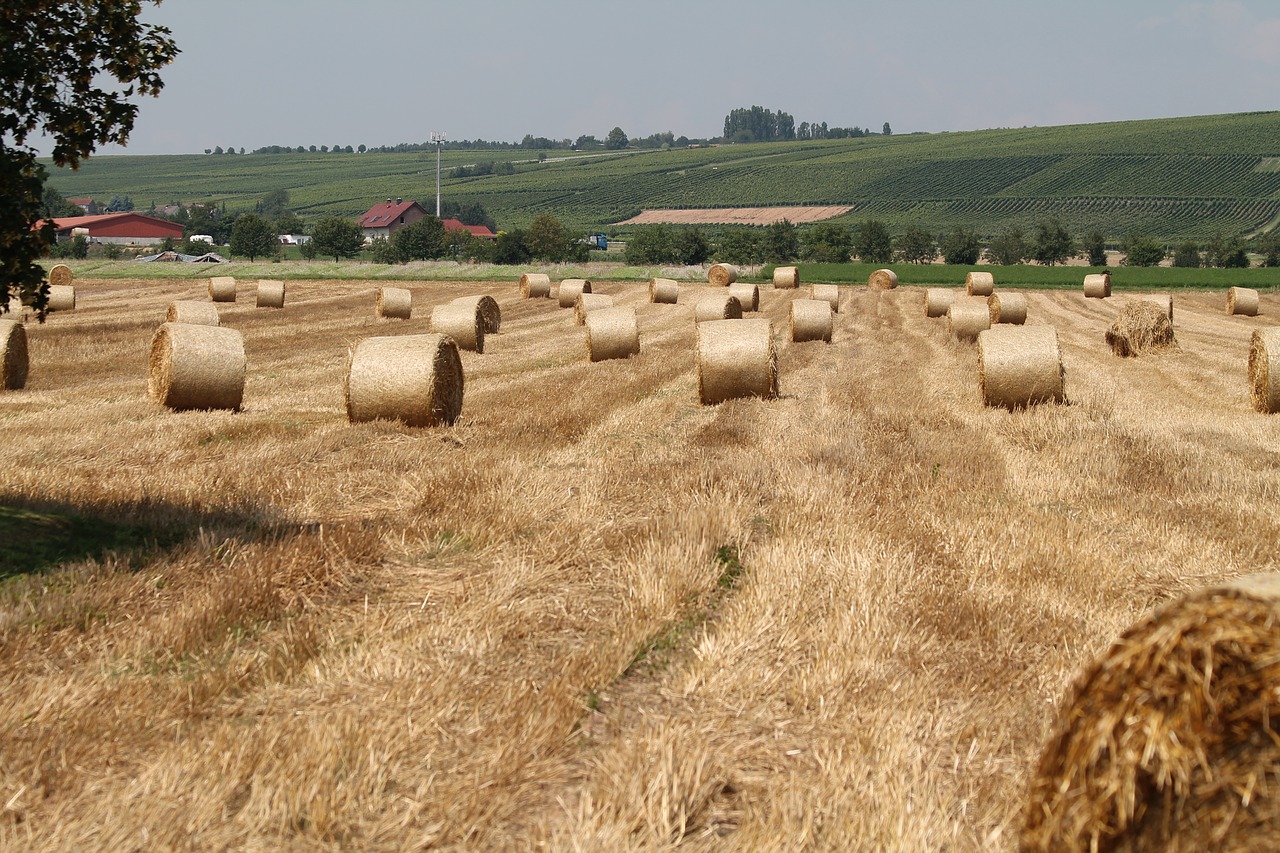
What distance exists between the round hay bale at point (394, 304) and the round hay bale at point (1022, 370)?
2340 centimetres

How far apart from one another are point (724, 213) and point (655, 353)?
133410 millimetres

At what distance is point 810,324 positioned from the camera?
26547 millimetres

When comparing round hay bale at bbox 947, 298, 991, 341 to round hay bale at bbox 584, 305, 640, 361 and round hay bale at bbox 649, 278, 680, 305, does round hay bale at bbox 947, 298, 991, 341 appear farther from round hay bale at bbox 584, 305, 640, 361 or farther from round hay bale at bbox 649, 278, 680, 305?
round hay bale at bbox 649, 278, 680, 305

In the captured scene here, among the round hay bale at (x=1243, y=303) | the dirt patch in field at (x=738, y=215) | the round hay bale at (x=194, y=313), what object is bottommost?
the round hay bale at (x=1243, y=303)

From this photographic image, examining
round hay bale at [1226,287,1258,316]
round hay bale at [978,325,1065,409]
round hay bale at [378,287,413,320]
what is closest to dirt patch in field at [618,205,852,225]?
round hay bale at [1226,287,1258,316]

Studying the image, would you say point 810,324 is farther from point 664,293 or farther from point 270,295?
point 270,295

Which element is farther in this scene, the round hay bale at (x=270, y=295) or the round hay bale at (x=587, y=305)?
the round hay bale at (x=270, y=295)

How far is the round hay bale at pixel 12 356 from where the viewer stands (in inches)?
688

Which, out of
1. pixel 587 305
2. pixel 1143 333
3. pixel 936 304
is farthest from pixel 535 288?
pixel 1143 333

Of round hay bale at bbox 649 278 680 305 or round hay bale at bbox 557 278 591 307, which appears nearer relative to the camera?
round hay bale at bbox 557 278 591 307

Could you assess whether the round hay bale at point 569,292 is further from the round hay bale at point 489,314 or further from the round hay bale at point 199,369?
the round hay bale at point 199,369

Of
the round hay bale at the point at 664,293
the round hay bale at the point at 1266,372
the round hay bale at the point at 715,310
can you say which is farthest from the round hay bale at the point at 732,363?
the round hay bale at the point at 664,293

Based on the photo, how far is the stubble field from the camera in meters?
4.30

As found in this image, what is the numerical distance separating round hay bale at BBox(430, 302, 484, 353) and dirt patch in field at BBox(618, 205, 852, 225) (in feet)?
389
